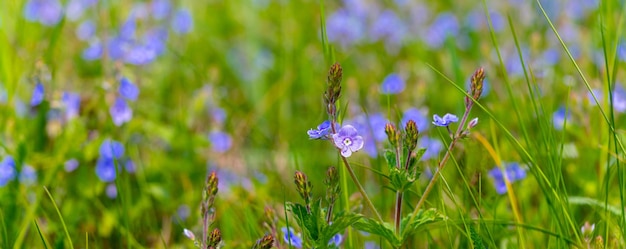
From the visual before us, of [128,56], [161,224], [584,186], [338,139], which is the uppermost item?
[128,56]

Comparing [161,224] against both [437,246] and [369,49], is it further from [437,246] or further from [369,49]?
[369,49]

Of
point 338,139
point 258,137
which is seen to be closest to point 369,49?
point 258,137

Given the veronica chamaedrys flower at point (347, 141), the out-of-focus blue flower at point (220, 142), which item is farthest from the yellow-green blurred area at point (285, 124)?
the veronica chamaedrys flower at point (347, 141)

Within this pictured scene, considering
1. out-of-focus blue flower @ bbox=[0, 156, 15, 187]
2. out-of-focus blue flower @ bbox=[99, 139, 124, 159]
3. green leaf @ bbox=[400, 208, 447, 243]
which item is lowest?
out-of-focus blue flower @ bbox=[0, 156, 15, 187]

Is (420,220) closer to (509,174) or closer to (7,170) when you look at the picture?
(509,174)

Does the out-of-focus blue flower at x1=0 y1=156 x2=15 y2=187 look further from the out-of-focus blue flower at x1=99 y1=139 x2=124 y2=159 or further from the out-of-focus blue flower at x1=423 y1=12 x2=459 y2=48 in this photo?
the out-of-focus blue flower at x1=423 y1=12 x2=459 y2=48

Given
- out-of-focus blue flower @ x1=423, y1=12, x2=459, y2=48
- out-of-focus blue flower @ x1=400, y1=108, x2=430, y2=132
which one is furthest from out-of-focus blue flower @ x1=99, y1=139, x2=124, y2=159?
out-of-focus blue flower @ x1=423, y1=12, x2=459, y2=48
